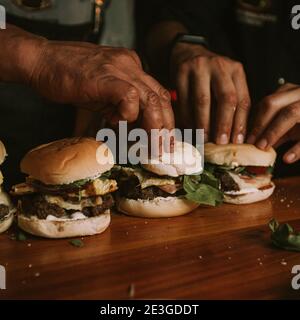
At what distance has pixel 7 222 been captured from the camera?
74.7 inches

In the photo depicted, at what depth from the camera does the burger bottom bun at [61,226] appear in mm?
1826

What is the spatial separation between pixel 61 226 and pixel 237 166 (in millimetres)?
845

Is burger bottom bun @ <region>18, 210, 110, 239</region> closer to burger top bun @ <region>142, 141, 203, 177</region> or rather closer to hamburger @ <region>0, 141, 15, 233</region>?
hamburger @ <region>0, 141, 15, 233</region>

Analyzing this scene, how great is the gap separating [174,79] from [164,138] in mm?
575

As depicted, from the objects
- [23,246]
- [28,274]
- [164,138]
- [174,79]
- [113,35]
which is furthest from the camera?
[113,35]

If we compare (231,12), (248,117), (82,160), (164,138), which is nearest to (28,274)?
(82,160)

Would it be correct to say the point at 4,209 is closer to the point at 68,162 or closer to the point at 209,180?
the point at 68,162

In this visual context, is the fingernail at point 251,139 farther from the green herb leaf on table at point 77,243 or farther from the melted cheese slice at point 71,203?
the green herb leaf on table at point 77,243

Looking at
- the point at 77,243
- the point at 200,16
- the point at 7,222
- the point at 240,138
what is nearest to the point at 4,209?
the point at 7,222

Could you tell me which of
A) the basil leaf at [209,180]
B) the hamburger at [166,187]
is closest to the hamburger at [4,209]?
the hamburger at [166,187]

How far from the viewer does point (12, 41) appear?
6.30 ft
